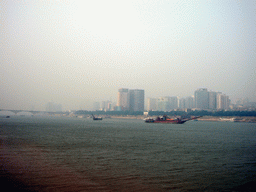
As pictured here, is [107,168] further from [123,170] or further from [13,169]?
[13,169]

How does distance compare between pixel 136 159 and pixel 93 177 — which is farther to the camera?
pixel 136 159

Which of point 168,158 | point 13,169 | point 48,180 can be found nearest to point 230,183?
point 168,158

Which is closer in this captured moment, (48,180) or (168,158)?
(48,180)

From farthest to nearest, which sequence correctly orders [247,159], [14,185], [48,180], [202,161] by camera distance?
[247,159] → [202,161] → [48,180] → [14,185]

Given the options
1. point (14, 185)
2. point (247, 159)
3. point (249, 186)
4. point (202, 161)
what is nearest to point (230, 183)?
point (249, 186)

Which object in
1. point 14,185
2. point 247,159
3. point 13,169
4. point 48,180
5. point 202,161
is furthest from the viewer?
point 247,159

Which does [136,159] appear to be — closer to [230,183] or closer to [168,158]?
[168,158]

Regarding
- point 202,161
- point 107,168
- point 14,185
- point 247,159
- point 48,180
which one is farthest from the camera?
point 247,159

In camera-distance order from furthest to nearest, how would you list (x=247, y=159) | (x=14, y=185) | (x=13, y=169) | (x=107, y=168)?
(x=247, y=159) < (x=107, y=168) < (x=13, y=169) < (x=14, y=185)
